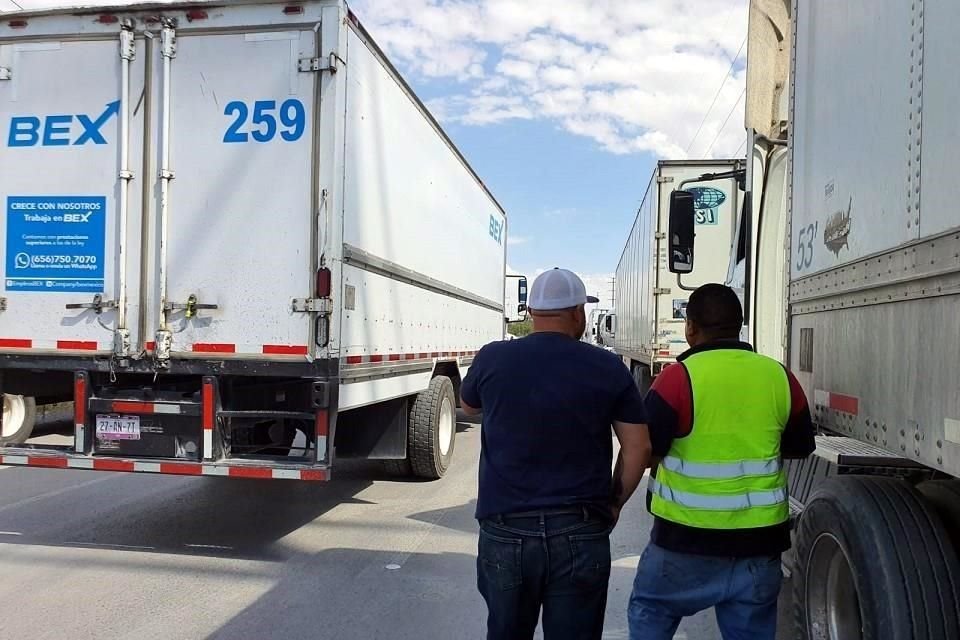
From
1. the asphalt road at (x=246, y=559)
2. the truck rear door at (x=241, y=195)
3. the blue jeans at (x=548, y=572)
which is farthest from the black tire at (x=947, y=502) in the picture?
the truck rear door at (x=241, y=195)

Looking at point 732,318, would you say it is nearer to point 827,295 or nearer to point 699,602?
point 827,295

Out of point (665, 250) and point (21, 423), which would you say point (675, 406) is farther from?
point (665, 250)

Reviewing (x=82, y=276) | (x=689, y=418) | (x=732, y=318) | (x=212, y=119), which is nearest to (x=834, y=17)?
(x=732, y=318)

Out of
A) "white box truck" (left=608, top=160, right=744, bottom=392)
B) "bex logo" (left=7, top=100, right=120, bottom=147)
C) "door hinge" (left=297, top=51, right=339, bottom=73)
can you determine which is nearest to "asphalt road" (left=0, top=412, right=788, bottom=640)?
"bex logo" (left=7, top=100, right=120, bottom=147)

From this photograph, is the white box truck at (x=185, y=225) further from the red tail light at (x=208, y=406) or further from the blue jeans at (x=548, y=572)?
the blue jeans at (x=548, y=572)

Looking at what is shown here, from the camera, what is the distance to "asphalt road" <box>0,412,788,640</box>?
4.20 metres

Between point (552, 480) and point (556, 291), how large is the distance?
63 cm

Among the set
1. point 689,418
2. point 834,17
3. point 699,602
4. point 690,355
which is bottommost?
point 699,602

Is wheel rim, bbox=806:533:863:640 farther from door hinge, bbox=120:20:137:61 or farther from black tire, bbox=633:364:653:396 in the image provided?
black tire, bbox=633:364:653:396

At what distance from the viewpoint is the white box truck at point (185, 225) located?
511cm

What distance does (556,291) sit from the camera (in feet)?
8.61

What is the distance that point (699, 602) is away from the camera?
8.82ft

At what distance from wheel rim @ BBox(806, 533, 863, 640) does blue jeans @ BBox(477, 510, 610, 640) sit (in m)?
0.86

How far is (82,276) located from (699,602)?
457cm
